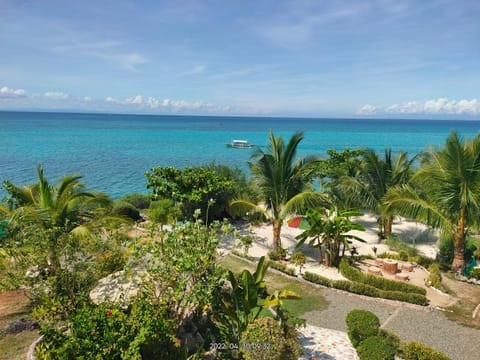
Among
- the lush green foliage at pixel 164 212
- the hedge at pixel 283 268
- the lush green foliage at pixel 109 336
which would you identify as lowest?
the hedge at pixel 283 268

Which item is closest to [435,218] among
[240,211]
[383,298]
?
[383,298]

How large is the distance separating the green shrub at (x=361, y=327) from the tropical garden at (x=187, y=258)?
1331 millimetres

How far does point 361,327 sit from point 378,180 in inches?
487

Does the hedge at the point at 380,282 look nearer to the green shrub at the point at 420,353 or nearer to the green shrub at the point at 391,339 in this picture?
the green shrub at the point at 391,339

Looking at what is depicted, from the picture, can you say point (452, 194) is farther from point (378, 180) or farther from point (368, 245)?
point (368, 245)

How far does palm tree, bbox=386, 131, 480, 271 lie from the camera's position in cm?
1254

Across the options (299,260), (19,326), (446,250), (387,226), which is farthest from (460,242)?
(19,326)

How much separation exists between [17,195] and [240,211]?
9731 mm

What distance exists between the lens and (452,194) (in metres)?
12.9

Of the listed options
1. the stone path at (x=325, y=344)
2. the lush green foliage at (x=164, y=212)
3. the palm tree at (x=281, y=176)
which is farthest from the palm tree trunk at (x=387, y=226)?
the lush green foliage at (x=164, y=212)

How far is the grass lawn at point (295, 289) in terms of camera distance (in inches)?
441

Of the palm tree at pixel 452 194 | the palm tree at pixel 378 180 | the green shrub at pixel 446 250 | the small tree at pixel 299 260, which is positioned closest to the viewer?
the palm tree at pixel 452 194

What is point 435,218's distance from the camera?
13.0 metres

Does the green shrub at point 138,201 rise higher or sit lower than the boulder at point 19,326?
lower
